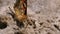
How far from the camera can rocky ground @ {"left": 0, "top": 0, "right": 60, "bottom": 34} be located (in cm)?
98

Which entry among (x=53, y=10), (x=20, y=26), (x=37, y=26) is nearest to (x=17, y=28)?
(x=20, y=26)

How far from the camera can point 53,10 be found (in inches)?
45.3

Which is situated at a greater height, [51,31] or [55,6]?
[55,6]

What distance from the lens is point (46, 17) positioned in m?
1.08

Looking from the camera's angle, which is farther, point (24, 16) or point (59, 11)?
point (59, 11)

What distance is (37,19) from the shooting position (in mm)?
1049

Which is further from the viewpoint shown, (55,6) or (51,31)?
(55,6)

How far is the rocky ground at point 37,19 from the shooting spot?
0.98m

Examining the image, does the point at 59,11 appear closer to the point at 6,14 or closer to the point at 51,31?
the point at 51,31

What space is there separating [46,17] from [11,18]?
241 mm

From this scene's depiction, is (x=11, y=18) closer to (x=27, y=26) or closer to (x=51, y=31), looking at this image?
(x=27, y=26)

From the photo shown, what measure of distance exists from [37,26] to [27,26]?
65 millimetres

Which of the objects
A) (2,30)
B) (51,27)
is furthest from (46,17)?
(2,30)

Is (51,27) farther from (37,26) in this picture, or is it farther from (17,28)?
(17,28)
